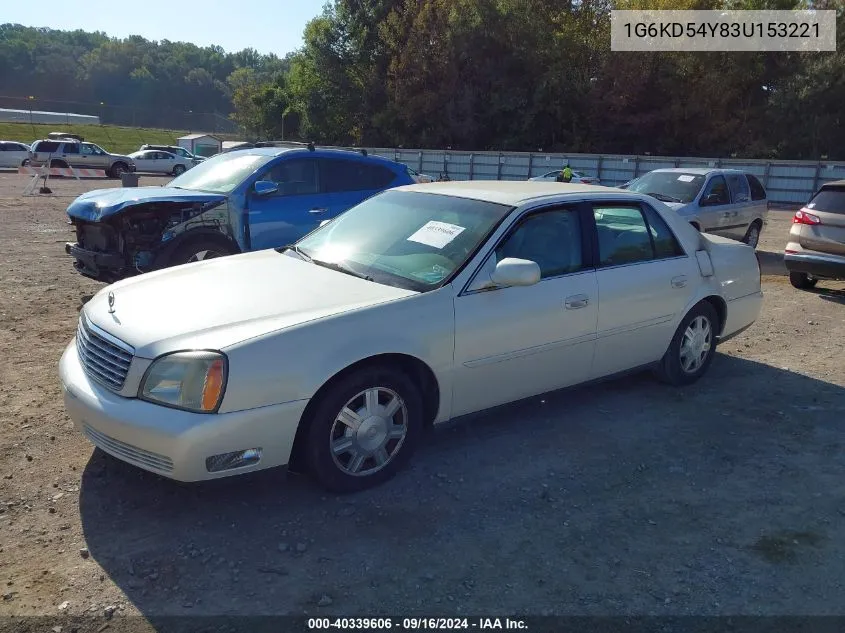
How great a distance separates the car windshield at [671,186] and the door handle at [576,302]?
302 inches

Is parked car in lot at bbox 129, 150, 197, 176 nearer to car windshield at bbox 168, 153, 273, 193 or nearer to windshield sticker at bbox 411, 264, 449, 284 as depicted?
car windshield at bbox 168, 153, 273, 193

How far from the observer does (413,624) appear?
9.18 ft

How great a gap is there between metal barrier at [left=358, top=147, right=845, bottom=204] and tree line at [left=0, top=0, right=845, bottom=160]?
876 cm

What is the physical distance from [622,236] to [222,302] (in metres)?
2.80

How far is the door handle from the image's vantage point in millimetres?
4508

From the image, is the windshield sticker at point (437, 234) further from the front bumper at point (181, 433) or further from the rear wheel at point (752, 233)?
the rear wheel at point (752, 233)

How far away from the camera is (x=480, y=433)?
468 centimetres

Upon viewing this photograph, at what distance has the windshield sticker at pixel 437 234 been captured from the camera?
4.35 m

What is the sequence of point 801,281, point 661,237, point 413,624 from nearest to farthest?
point 413,624, point 661,237, point 801,281

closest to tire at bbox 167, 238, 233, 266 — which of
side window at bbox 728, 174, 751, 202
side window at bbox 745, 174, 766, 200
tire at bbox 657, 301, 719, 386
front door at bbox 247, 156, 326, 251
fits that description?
front door at bbox 247, 156, 326, 251

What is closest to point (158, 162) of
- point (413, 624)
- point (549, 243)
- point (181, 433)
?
point (549, 243)

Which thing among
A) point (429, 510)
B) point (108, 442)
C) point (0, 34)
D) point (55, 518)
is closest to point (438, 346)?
point (429, 510)

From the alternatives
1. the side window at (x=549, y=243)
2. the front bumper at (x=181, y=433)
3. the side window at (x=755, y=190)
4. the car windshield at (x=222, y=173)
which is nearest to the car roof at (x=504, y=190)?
the side window at (x=549, y=243)

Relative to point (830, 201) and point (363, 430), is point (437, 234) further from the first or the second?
point (830, 201)
